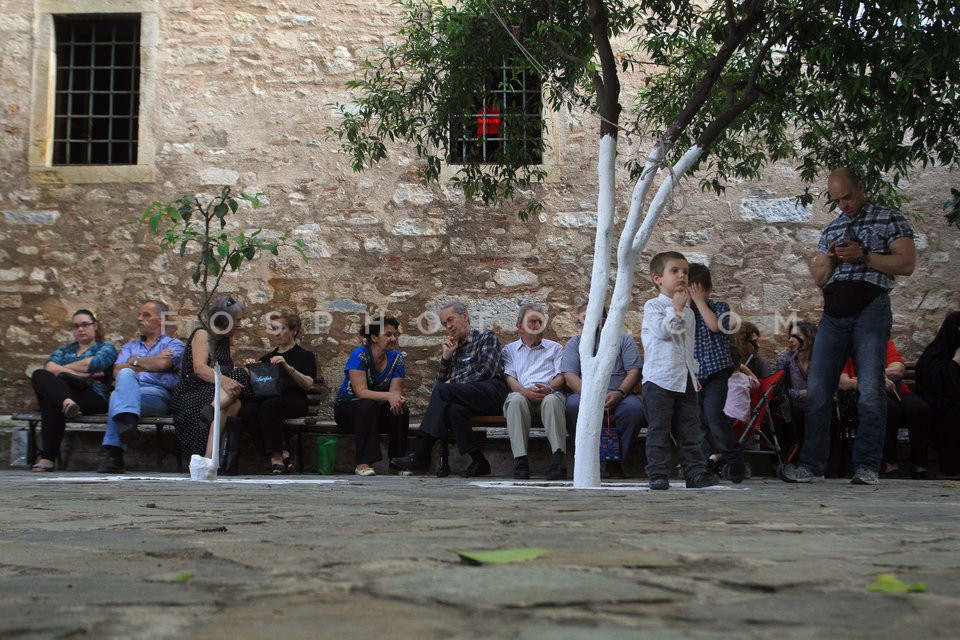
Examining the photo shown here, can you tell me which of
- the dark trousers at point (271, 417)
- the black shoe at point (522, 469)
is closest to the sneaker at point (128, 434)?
the dark trousers at point (271, 417)

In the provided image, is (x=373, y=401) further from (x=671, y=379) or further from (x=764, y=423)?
(x=671, y=379)

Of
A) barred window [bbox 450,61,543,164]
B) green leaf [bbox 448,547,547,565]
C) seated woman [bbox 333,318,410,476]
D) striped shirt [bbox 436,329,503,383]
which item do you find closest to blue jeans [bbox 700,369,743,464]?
striped shirt [bbox 436,329,503,383]

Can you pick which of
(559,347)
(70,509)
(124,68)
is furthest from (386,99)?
(70,509)

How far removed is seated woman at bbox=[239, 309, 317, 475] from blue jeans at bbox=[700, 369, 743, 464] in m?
3.30

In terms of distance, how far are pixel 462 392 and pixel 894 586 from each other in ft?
21.2

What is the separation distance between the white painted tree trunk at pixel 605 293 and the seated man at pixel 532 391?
1778mm

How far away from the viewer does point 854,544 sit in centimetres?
252

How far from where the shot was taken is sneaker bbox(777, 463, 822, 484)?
21.6 feet

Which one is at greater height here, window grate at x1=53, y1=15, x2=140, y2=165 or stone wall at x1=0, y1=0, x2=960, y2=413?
window grate at x1=53, y1=15, x2=140, y2=165

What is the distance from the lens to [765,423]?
27.1 ft

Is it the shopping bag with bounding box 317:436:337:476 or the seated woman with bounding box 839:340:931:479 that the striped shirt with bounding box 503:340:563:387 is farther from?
the seated woman with bounding box 839:340:931:479

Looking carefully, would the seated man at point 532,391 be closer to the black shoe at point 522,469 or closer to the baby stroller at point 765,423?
the black shoe at point 522,469

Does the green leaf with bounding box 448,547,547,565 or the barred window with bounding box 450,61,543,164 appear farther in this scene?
the barred window with bounding box 450,61,543,164

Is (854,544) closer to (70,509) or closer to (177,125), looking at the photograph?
(70,509)
